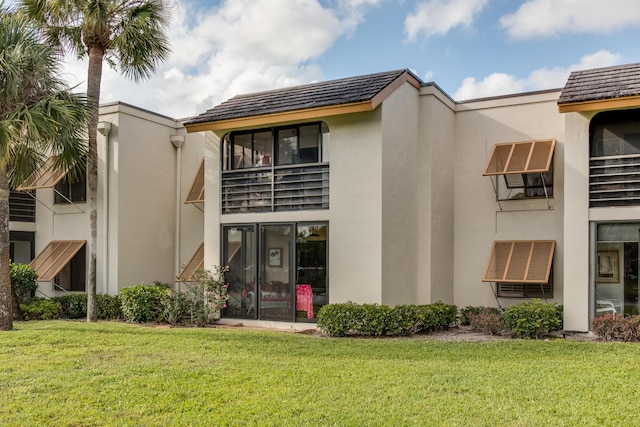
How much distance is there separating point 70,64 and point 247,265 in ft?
25.5

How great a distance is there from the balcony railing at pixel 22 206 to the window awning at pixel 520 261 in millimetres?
16152

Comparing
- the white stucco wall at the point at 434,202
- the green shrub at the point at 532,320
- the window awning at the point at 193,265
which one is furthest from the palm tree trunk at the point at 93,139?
the green shrub at the point at 532,320

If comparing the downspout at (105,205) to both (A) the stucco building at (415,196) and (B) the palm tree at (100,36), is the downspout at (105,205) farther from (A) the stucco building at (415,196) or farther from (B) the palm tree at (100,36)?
(B) the palm tree at (100,36)

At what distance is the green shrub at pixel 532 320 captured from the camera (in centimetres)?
1286

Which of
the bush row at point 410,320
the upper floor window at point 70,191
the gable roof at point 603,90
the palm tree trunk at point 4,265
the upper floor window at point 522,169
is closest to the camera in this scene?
the gable roof at point 603,90

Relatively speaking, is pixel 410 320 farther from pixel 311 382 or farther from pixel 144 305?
pixel 144 305

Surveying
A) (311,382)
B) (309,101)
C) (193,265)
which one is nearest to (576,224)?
(309,101)

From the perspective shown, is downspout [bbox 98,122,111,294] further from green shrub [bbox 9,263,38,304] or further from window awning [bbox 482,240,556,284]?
window awning [bbox 482,240,556,284]

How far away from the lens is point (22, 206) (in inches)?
789

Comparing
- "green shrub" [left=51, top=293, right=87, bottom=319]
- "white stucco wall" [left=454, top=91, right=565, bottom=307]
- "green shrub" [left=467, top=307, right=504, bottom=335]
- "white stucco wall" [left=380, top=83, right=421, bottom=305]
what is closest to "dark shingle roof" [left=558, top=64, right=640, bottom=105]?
"white stucco wall" [left=454, top=91, right=565, bottom=307]

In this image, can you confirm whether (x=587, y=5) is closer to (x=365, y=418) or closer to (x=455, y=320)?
(x=455, y=320)

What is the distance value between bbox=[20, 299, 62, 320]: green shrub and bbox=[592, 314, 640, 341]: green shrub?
50.7 ft

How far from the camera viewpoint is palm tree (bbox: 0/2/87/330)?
13172 mm

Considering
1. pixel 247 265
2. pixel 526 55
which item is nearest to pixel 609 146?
pixel 526 55
